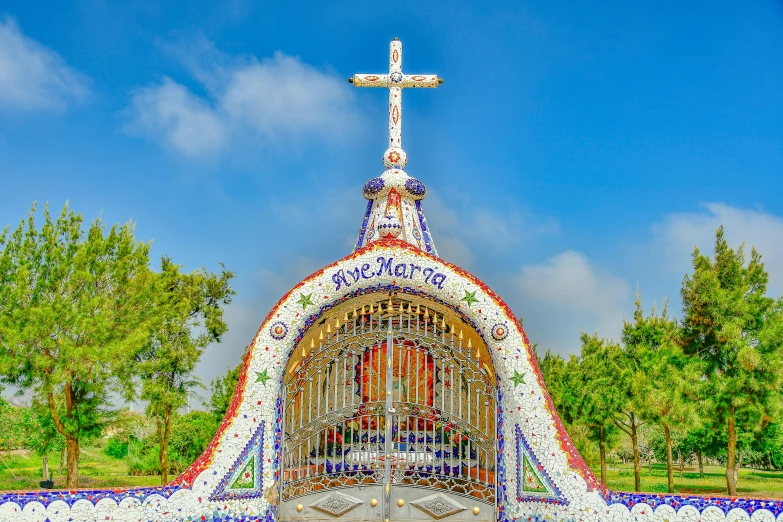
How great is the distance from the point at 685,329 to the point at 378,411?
9064 mm

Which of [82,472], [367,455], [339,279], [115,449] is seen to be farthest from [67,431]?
[115,449]

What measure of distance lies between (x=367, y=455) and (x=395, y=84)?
5.56 m

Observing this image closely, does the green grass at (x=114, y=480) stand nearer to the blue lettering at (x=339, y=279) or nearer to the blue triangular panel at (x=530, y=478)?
the blue triangular panel at (x=530, y=478)

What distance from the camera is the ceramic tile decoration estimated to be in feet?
20.7

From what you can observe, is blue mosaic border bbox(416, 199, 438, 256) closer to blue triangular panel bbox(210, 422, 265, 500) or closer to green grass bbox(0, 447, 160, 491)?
blue triangular panel bbox(210, 422, 265, 500)

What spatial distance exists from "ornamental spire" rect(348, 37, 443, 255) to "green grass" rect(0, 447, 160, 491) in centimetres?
1002

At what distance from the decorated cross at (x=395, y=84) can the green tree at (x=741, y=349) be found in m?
6.13

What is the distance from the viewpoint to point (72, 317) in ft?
35.7

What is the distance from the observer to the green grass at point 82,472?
1568 cm

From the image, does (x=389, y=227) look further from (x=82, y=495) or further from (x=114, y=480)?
(x=114, y=480)

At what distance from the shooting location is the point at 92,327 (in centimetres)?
1095

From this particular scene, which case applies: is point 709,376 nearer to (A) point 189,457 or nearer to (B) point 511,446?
(B) point 511,446

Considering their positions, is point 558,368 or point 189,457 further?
point 189,457

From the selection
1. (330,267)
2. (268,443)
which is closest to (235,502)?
(268,443)
